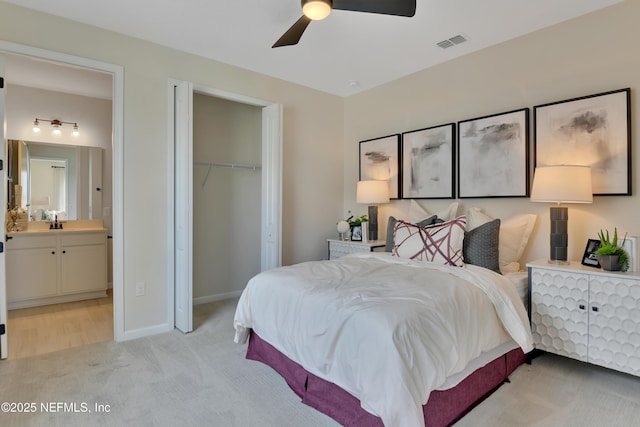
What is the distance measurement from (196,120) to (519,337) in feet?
12.8

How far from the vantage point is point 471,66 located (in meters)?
3.47

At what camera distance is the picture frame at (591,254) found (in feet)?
8.18

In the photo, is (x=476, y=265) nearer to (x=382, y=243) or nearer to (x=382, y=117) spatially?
(x=382, y=243)

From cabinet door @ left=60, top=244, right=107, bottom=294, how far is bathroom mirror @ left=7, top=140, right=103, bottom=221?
23.2 inches

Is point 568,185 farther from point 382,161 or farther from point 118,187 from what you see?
point 118,187

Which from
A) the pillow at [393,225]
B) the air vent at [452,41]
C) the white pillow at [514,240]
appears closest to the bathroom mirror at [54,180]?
the pillow at [393,225]

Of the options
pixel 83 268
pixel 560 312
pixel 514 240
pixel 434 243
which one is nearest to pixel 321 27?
pixel 434 243

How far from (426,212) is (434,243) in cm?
102

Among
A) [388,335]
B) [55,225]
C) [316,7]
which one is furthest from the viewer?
[55,225]

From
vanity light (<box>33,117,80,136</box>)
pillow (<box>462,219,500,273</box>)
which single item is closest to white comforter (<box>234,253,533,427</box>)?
pillow (<box>462,219,500,273</box>)

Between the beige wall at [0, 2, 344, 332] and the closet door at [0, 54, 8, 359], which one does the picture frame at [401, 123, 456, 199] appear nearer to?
the beige wall at [0, 2, 344, 332]

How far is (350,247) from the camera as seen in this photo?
13.5 feet

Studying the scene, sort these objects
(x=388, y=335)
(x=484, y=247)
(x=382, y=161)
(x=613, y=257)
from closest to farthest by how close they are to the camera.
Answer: (x=388, y=335) → (x=613, y=257) → (x=484, y=247) → (x=382, y=161)

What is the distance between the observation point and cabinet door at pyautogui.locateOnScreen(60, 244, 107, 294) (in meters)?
4.27
